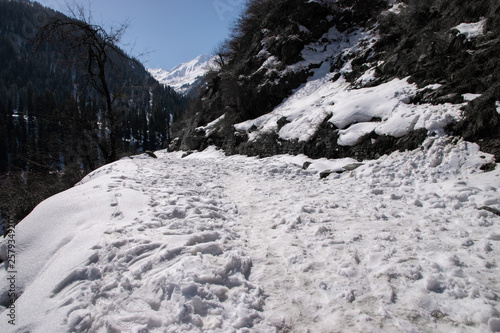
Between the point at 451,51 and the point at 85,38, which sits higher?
the point at 85,38

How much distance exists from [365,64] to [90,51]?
1319 cm

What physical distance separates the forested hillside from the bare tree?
0.15 metres

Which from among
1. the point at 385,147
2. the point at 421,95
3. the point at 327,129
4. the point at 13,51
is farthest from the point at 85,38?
the point at 13,51

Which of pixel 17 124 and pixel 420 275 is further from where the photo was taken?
pixel 17 124

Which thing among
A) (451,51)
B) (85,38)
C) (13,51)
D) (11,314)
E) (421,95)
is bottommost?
(11,314)

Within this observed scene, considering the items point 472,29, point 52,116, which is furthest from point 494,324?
point 52,116

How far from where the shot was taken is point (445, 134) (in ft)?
20.5

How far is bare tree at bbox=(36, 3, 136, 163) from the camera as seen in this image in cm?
783

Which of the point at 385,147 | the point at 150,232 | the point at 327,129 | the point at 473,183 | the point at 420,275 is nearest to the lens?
the point at 420,275

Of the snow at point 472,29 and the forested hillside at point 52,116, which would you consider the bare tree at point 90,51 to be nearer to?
the forested hillside at point 52,116

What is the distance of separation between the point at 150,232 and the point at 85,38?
28.1 ft

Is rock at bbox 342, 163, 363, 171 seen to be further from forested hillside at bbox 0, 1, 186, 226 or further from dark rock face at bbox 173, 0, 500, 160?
forested hillside at bbox 0, 1, 186, 226

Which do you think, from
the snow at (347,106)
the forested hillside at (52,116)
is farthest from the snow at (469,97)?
the forested hillside at (52,116)

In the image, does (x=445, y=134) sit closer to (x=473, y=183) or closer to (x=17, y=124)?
(x=473, y=183)
